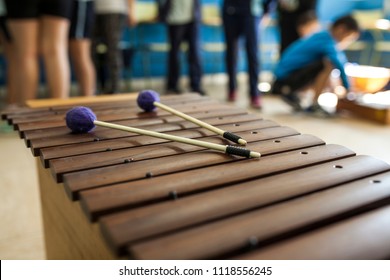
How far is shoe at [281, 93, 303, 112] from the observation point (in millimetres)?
3504

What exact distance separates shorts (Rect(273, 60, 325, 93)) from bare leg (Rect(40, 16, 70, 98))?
6.11 ft

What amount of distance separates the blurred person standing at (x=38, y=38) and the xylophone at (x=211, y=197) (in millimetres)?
1356

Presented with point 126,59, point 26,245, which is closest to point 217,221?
point 26,245

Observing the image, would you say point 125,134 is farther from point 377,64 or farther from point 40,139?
point 377,64

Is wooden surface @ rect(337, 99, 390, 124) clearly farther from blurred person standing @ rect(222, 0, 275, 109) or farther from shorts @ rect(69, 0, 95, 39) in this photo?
shorts @ rect(69, 0, 95, 39)

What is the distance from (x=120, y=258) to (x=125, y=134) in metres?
0.57

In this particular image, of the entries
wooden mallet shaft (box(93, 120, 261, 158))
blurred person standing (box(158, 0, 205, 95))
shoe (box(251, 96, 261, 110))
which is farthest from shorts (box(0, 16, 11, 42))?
wooden mallet shaft (box(93, 120, 261, 158))

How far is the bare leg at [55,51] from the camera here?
243 cm

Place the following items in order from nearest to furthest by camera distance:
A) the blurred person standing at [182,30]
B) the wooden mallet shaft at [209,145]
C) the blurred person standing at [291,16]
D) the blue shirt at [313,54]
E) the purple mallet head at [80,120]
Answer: the wooden mallet shaft at [209,145], the purple mallet head at [80,120], the blue shirt at [313,54], the blurred person standing at [182,30], the blurred person standing at [291,16]

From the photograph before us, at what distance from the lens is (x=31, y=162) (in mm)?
2346

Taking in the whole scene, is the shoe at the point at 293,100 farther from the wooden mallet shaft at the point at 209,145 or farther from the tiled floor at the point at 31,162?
the wooden mallet shaft at the point at 209,145

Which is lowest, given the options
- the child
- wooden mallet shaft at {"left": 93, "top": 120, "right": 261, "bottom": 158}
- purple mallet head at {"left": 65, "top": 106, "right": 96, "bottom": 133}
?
wooden mallet shaft at {"left": 93, "top": 120, "right": 261, "bottom": 158}

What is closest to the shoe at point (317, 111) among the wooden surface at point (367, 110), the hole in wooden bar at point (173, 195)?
the wooden surface at point (367, 110)

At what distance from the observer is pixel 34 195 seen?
1930mm
